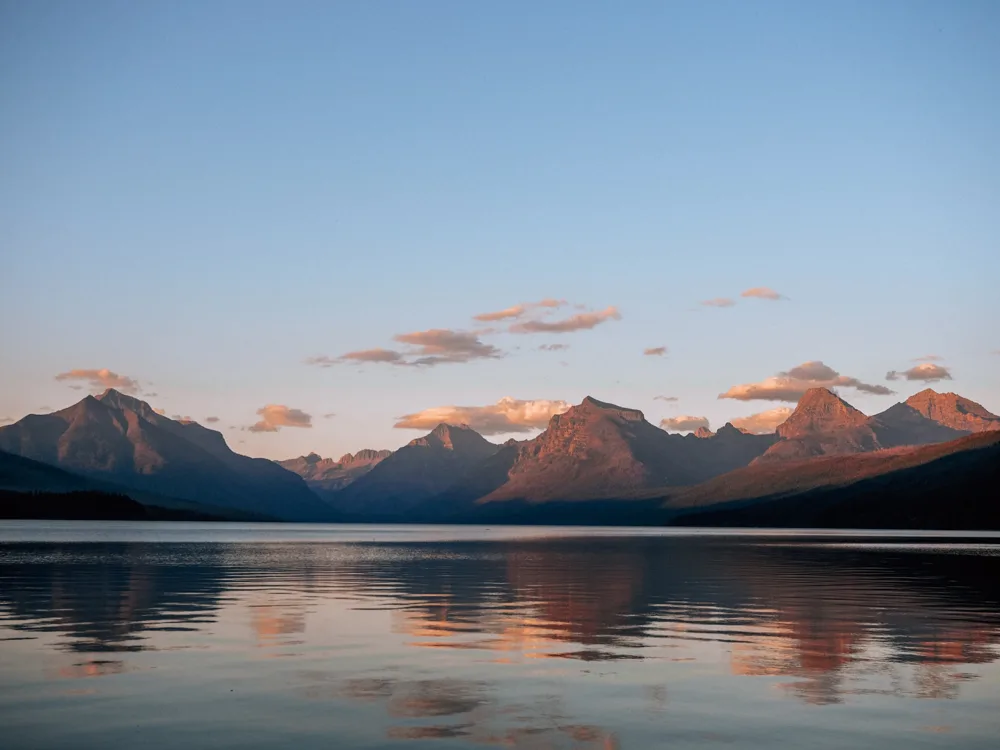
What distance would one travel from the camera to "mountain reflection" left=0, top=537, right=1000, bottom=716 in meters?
27.4

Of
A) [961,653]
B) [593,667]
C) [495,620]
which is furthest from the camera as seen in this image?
[495,620]

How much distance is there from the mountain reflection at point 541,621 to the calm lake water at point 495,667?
0.15m

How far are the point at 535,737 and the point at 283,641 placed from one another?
17.7m

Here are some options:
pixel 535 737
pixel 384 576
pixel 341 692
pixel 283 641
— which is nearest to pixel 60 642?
pixel 283 641

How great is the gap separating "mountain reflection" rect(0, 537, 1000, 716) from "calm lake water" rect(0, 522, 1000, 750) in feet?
0.50

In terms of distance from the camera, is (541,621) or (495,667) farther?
(541,621)

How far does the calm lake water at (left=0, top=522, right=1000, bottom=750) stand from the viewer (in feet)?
73.4

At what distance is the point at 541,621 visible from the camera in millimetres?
44438

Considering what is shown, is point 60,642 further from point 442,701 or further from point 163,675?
point 442,701

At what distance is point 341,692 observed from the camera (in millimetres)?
26891

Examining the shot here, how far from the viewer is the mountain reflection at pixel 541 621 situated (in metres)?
27.4

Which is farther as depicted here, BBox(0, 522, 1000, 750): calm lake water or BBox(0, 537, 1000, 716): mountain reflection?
BBox(0, 537, 1000, 716): mountain reflection

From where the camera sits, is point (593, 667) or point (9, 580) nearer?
point (593, 667)

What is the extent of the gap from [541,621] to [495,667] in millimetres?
13404
